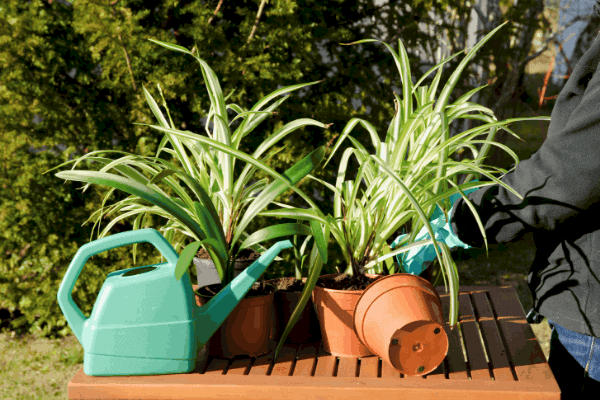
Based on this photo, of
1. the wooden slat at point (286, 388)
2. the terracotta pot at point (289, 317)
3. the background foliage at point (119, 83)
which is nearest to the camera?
the wooden slat at point (286, 388)

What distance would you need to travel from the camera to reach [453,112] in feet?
3.90

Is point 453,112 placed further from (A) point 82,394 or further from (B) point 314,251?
(A) point 82,394

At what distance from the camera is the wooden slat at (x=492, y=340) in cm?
96

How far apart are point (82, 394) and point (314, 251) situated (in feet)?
1.74

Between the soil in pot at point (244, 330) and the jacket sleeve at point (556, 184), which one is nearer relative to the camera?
the jacket sleeve at point (556, 184)

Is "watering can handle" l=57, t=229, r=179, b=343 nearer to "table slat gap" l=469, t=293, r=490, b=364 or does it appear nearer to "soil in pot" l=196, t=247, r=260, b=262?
"soil in pot" l=196, t=247, r=260, b=262

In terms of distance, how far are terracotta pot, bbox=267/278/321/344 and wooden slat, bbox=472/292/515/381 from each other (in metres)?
0.38

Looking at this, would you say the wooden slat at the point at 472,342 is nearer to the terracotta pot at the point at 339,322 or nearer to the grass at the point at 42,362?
the terracotta pot at the point at 339,322

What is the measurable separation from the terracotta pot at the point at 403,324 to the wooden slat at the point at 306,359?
12 centimetres

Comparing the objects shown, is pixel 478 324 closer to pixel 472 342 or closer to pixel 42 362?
pixel 472 342

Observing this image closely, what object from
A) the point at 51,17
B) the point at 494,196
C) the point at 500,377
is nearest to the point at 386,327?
the point at 500,377

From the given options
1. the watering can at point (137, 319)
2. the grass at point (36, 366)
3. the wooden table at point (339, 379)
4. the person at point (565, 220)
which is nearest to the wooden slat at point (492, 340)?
the wooden table at point (339, 379)

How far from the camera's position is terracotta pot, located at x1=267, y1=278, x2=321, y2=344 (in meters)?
1.12

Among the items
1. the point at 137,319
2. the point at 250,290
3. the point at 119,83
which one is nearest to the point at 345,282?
the point at 250,290
